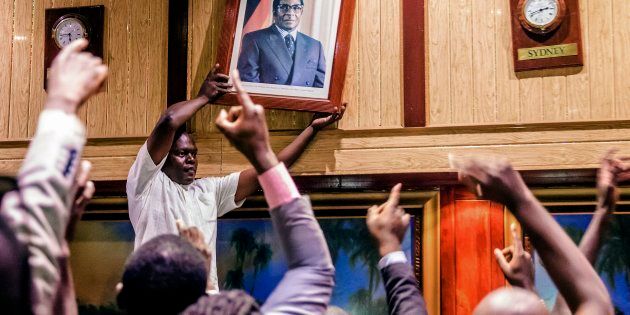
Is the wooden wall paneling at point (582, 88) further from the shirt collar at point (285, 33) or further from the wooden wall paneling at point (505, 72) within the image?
the shirt collar at point (285, 33)

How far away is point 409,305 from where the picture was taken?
2027 millimetres

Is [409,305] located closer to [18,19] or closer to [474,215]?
[474,215]

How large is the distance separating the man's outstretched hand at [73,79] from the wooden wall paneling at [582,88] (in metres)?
3.44

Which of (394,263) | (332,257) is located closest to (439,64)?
(332,257)

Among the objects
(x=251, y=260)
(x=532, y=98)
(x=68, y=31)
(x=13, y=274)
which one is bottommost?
(x=251, y=260)

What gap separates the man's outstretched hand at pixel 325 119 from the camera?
4.59 m

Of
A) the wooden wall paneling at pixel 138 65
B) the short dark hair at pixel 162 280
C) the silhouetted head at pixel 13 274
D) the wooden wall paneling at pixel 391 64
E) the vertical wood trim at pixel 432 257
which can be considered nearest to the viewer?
the silhouetted head at pixel 13 274

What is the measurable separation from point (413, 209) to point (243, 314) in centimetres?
318

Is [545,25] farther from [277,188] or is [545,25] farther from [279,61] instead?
[277,188]

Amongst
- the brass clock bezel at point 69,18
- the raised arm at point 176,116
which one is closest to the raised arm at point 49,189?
the raised arm at point 176,116

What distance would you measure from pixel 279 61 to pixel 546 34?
1.54 m

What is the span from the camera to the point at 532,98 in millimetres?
4441

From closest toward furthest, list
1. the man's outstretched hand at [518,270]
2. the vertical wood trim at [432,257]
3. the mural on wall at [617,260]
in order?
the man's outstretched hand at [518,270], the mural on wall at [617,260], the vertical wood trim at [432,257]

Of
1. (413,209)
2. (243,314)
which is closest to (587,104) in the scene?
(413,209)
